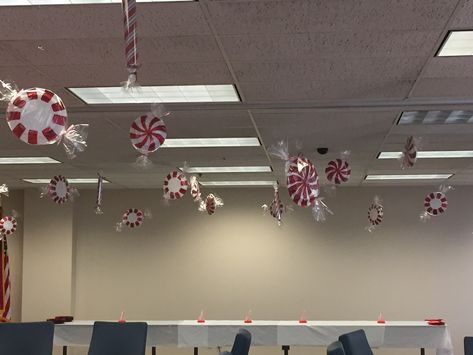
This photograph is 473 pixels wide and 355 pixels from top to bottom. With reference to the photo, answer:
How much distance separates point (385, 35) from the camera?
3254 mm

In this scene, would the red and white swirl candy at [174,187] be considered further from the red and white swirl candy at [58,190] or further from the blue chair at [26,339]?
the blue chair at [26,339]

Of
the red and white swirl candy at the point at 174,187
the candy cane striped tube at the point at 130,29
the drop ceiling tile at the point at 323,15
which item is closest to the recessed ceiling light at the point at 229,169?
the red and white swirl candy at the point at 174,187

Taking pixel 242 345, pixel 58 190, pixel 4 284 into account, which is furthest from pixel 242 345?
pixel 4 284

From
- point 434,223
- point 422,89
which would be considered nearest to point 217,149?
point 422,89

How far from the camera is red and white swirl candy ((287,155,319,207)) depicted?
16.4 feet

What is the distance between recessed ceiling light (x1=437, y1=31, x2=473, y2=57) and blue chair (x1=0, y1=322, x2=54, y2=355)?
143 inches

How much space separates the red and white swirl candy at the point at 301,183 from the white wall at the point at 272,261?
5.07 meters

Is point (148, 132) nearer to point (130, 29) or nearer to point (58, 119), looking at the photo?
point (58, 119)

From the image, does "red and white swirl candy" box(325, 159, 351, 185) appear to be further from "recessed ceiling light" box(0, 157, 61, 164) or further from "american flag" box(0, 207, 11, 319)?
"american flag" box(0, 207, 11, 319)

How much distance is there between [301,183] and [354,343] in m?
1.31

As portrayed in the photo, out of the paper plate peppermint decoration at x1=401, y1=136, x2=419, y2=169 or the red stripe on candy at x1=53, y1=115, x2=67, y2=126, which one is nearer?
the red stripe on candy at x1=53, y1=115, x2=67, y2=126

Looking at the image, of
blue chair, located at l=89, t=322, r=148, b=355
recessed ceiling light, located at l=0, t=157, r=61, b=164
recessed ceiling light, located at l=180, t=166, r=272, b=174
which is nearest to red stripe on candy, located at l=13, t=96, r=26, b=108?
blue chair, located at l=89, t=322, r=148, b=355

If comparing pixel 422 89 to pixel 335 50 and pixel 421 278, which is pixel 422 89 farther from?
pixel 421 278

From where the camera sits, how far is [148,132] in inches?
171
